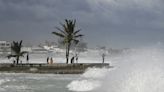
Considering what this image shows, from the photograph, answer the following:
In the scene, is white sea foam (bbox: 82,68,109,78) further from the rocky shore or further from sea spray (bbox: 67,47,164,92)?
sea spray (bbox: 67,47,164,92)

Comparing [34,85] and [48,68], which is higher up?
[48,68]

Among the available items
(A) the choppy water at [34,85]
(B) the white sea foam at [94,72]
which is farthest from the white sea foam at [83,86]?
(B) the white sea foam at [94,72]

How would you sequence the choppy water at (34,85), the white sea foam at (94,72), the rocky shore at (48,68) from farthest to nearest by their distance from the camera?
the rocky shore at (48,68)
the white sea foam at (94,72)
the choppy water at (34,85)

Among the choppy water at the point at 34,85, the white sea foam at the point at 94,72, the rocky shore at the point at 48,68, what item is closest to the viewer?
the choppy water at the point at 34,85

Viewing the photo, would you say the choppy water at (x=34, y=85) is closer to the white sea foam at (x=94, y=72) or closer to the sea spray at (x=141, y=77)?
the sea spray at (x=141, y=77)

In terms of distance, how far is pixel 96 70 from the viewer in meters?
60.1

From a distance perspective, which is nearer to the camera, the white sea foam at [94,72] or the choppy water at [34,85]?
the choppy water at [34,85]

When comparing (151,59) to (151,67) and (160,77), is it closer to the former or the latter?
(151,67)

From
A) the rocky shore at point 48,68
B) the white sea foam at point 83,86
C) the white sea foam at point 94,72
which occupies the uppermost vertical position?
the rocky shore at point 48,68

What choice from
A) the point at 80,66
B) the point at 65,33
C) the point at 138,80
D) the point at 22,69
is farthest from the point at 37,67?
the point at 138,80

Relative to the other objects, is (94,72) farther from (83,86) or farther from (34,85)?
(83,86)

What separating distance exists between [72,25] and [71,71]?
13.8 metres

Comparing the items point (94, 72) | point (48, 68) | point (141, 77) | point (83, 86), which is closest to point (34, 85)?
point (83, 86)

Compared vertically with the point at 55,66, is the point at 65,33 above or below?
above
